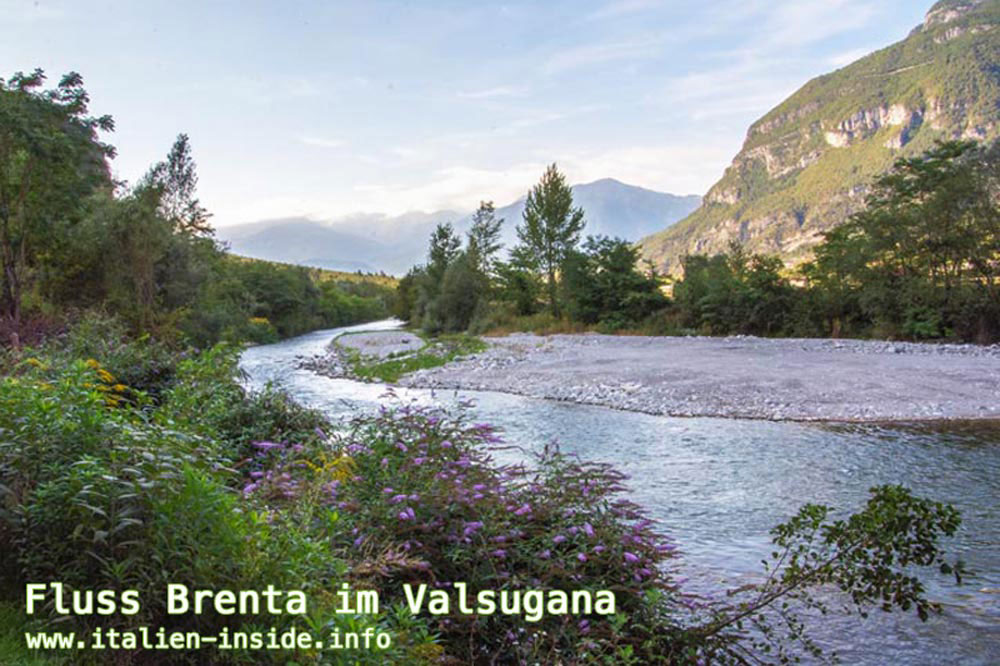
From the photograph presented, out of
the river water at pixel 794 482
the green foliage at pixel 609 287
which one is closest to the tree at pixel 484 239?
the green foliage at pixel 609 287

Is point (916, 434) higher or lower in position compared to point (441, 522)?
lower

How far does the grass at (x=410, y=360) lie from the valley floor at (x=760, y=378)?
0.85 m

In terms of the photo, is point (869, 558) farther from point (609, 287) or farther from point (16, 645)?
point (609, 287)

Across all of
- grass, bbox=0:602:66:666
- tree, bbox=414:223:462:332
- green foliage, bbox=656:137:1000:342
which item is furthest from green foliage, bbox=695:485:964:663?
tree, bbox=414:223:462:332

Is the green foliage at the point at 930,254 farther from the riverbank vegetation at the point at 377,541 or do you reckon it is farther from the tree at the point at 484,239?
the tree at the point at 484,239

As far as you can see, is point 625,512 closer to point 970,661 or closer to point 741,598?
point 741,598

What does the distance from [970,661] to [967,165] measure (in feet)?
90.8

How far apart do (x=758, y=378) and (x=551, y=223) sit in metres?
28.0

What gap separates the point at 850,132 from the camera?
159 meters

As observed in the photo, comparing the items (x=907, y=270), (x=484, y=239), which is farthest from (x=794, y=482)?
(x=484, y=239)

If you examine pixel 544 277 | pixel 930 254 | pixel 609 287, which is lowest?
pixel 609 287

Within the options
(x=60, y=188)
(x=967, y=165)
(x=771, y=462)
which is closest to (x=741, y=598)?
(x=771, y=462)

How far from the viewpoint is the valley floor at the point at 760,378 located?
12.7 m

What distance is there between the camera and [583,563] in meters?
3.54
